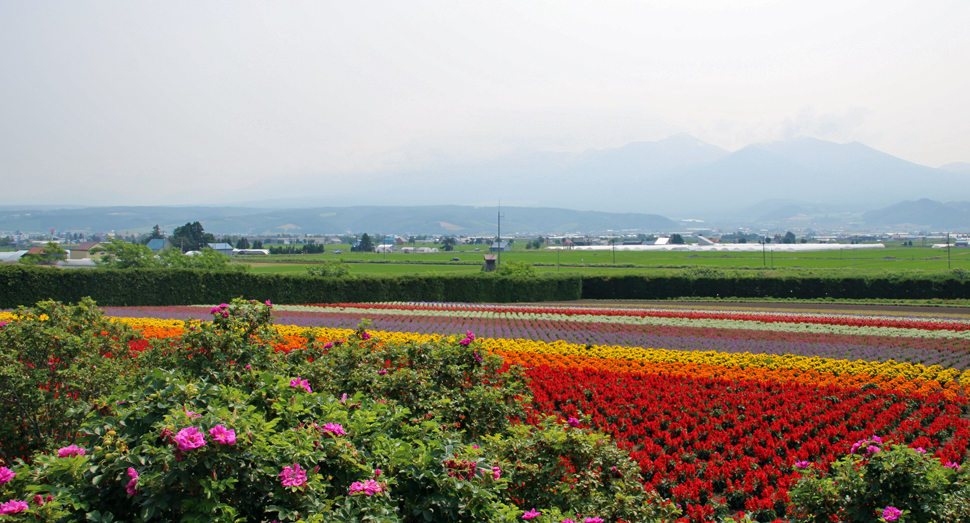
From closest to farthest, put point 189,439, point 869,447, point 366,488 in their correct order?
1. point 189,439
2. point 366,488
3. point 869,447

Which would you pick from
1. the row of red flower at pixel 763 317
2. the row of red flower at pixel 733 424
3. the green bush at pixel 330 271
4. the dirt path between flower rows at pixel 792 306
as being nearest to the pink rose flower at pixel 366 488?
the row of red flower at pixel 733 424

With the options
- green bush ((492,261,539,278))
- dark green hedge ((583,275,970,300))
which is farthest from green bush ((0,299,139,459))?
dark green hedge ((583,275,970,300))

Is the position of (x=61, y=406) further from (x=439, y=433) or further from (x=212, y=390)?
(x=439, y=433)

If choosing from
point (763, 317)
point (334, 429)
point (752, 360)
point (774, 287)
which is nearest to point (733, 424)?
point (752, 360)

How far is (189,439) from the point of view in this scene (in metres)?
2.90

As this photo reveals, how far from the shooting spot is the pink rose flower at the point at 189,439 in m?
2.87

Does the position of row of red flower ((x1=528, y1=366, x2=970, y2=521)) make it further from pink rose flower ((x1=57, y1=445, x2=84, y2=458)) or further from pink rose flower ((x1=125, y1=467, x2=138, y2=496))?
pink rose flower ((x1=57, y1=445, x2=84, y2=458))

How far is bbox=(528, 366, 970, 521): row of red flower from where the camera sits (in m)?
6.09

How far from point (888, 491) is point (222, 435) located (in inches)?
167

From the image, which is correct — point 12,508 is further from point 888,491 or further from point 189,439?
point 888,491

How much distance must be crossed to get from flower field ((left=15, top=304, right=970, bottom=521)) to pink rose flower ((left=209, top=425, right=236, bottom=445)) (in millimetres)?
3127

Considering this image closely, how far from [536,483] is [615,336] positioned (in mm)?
12079

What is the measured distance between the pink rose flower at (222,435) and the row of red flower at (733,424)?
3.12 meters

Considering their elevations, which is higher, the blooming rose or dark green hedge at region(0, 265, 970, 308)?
the blooming rose
